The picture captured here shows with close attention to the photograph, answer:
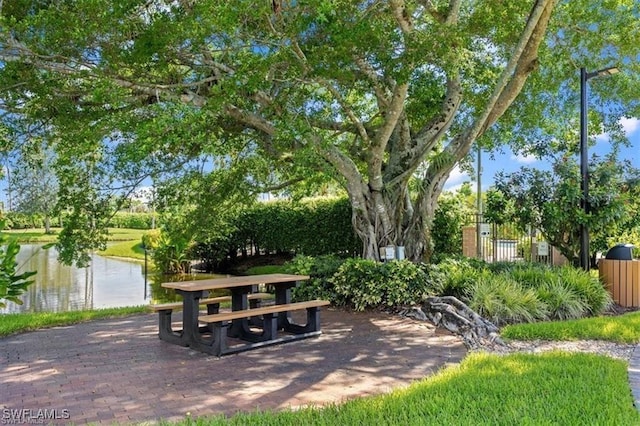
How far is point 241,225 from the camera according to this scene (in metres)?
19.6

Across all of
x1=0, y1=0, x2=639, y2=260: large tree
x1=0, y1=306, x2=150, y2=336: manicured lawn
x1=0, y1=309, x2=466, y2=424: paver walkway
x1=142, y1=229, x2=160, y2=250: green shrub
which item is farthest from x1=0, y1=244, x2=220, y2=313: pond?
x1=0, y1=309, x2=466, y2=424: paver walkway

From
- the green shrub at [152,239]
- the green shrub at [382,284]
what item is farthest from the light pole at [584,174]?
the green shrub at [152,239]

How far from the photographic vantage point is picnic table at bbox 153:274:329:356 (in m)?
6.05

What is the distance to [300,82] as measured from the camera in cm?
868

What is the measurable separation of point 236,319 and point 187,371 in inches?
58.6

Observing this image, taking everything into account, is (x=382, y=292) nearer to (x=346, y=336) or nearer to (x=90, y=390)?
(x=346, y=336)

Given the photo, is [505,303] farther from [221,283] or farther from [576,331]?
[221,283]

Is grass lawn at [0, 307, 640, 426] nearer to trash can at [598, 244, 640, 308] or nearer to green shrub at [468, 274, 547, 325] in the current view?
green shrub at [468, 274, 547, 325]

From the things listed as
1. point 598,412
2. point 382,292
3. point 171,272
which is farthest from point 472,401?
point 171,272

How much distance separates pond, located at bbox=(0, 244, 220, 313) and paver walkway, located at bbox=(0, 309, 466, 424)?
190 inches

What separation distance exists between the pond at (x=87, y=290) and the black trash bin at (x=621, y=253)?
9.85 meters

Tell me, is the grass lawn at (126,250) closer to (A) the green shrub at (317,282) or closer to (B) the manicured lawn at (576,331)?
(A) the green shrub at (317,282)

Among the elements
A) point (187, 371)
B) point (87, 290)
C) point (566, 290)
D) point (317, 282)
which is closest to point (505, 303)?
point (566, 290)

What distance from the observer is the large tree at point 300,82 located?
7.32m
